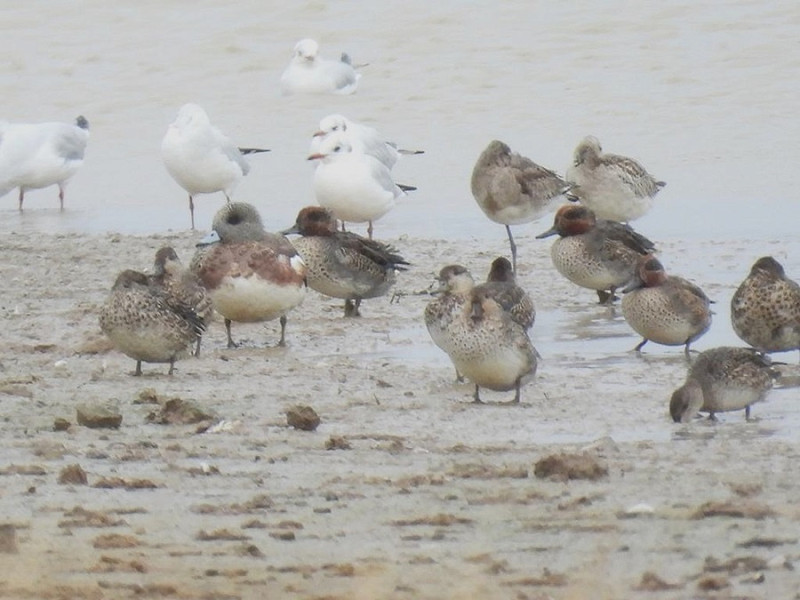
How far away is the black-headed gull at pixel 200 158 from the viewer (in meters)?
15.5

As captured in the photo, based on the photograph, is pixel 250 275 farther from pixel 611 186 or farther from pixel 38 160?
pixel 38 160

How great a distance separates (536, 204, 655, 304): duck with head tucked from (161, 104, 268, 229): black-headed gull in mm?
4607

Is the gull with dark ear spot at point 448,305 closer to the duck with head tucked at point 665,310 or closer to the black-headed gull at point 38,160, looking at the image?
the duck with head tucked at point 665,310

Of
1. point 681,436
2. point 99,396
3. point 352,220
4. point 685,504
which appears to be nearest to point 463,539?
point 685,504

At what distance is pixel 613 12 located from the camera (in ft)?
79.0

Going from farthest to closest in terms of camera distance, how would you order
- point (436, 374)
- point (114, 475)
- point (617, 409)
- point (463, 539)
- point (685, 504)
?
point (436, 374) < point (617, 409) < point (114, 475) < point (685, 504) < point (463, 539)

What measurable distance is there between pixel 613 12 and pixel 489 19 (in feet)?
5.24

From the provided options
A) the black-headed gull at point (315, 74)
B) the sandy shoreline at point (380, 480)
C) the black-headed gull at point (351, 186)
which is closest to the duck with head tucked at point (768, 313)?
the sandy shoreline at point (380, 480)

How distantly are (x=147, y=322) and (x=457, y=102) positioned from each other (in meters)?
12.1

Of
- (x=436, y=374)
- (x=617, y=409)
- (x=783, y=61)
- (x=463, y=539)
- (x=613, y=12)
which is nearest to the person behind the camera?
(x=463, y=539)

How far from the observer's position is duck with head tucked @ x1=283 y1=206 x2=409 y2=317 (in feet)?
35.2

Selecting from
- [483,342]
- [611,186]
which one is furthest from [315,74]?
[483,342]

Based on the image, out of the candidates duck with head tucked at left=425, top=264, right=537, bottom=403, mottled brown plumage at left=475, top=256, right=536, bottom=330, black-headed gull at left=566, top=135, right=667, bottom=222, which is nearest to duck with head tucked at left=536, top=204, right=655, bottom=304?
mottled brown plumage at left=475, top=256, right=536, bottom=330

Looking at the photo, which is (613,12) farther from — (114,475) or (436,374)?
(114,475)
